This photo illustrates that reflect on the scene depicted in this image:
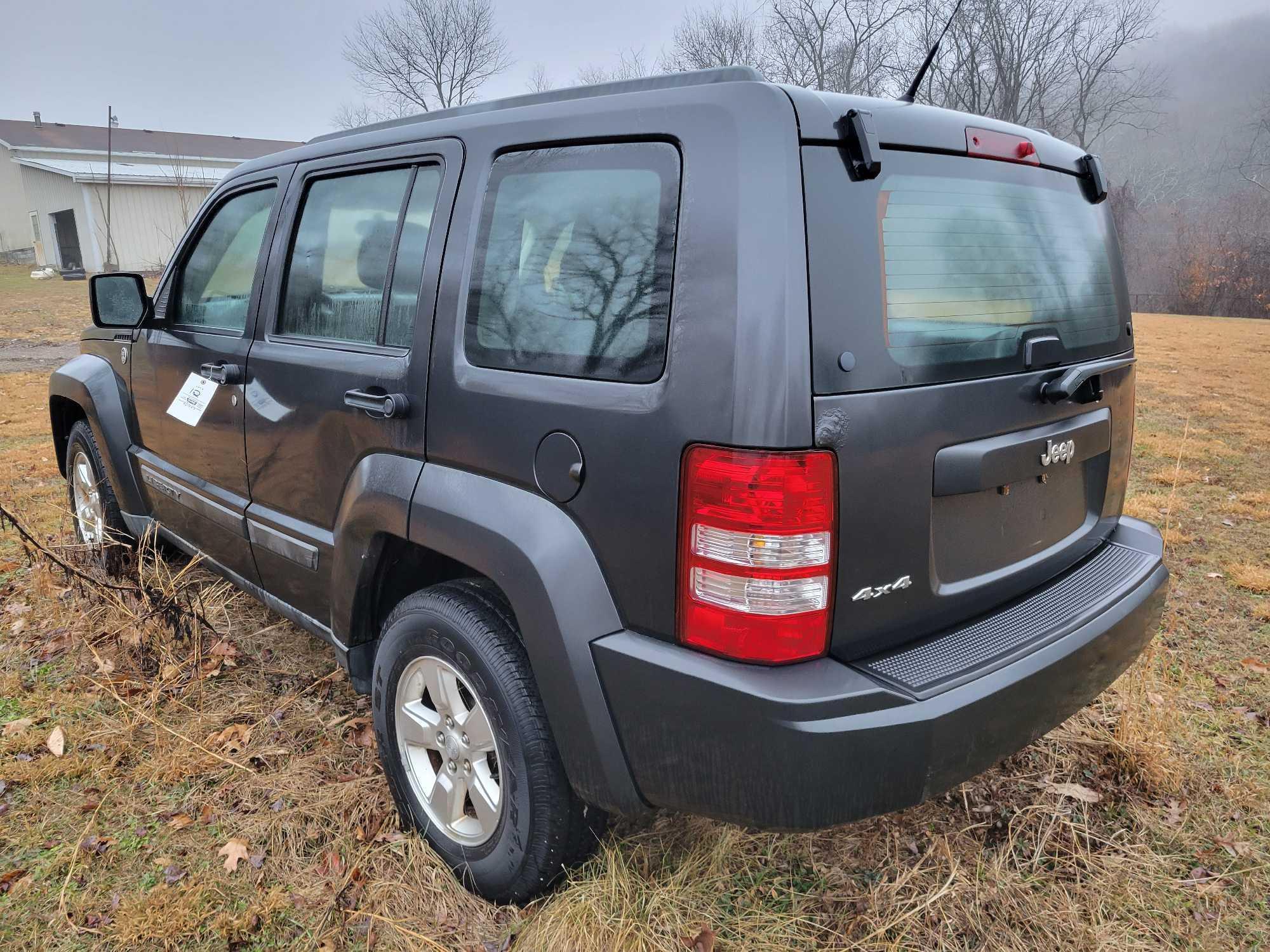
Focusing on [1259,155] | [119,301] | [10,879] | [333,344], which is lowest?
[10,879]

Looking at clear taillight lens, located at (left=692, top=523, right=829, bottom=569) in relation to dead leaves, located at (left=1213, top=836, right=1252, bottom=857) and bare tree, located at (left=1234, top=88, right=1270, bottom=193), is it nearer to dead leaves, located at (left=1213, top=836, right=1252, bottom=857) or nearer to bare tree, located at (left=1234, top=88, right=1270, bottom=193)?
dead leaves, located at (left=1213, top=836, right=1252, bottom=857)

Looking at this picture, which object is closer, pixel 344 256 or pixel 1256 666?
pixel 344 256

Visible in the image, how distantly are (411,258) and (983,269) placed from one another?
1483 millimetres

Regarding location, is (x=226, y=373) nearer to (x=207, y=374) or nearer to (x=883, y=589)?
(x=207, y=374)

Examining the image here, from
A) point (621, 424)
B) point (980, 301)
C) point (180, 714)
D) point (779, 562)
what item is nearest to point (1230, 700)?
point (980, 301)

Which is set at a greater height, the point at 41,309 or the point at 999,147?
the point at 999,147

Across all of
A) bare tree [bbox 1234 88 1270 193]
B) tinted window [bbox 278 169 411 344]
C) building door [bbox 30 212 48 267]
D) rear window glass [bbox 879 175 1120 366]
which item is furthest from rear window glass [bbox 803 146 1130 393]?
bare tree [bbox 1234 88 1270 193]

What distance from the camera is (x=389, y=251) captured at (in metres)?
2.41

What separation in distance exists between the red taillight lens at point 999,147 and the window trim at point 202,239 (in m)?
2.20

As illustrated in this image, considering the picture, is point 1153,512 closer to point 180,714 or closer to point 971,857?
point 971,857

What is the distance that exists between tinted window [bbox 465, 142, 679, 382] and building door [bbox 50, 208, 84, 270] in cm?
3582

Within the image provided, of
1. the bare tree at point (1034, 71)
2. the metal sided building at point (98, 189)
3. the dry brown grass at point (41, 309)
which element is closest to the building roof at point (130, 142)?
the metal sided building at point (98, 189)

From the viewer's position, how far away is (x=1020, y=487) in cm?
204

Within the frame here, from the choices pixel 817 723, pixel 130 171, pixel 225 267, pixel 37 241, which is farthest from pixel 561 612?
pixel 37 241
